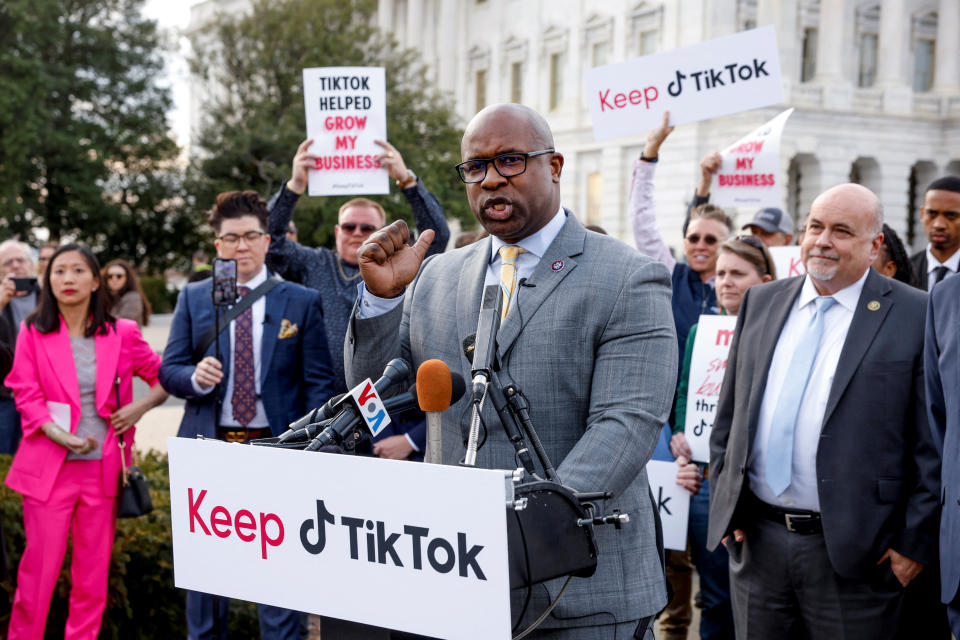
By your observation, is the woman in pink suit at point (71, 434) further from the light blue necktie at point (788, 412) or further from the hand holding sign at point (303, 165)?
the light blue necktie at point (788, 412)

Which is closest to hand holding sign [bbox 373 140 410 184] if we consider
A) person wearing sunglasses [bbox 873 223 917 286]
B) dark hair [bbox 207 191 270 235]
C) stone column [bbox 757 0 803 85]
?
dark hair [bbox 207 191 270 235]

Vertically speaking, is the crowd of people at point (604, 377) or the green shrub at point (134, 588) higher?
the crowd of people at point (604, 377)

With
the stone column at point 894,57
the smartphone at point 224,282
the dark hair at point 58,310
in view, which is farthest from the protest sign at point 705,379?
the stone column at point 894,57

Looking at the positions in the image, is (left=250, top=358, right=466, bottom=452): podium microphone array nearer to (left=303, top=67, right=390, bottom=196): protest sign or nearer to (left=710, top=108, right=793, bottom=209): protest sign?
(left=303, top=67, right=390, bottom=196): protest sign

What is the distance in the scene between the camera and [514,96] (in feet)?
172

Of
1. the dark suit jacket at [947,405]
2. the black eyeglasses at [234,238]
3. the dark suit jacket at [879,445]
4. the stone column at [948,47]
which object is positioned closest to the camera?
the dark suit jacket at [947,405]

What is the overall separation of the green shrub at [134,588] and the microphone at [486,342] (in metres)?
3.79

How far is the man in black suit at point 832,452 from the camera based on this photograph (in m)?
3.77

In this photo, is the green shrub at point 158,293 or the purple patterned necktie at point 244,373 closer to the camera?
the purple patterned necktie at point 244,373

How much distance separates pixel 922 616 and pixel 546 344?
2198 millimetres

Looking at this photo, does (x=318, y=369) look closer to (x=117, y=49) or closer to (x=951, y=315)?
(x=951, y=315)

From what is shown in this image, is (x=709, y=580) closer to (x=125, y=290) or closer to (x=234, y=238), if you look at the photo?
(x=234, y=238)

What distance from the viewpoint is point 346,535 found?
2.22 m

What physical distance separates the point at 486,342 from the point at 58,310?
3.97 metres
